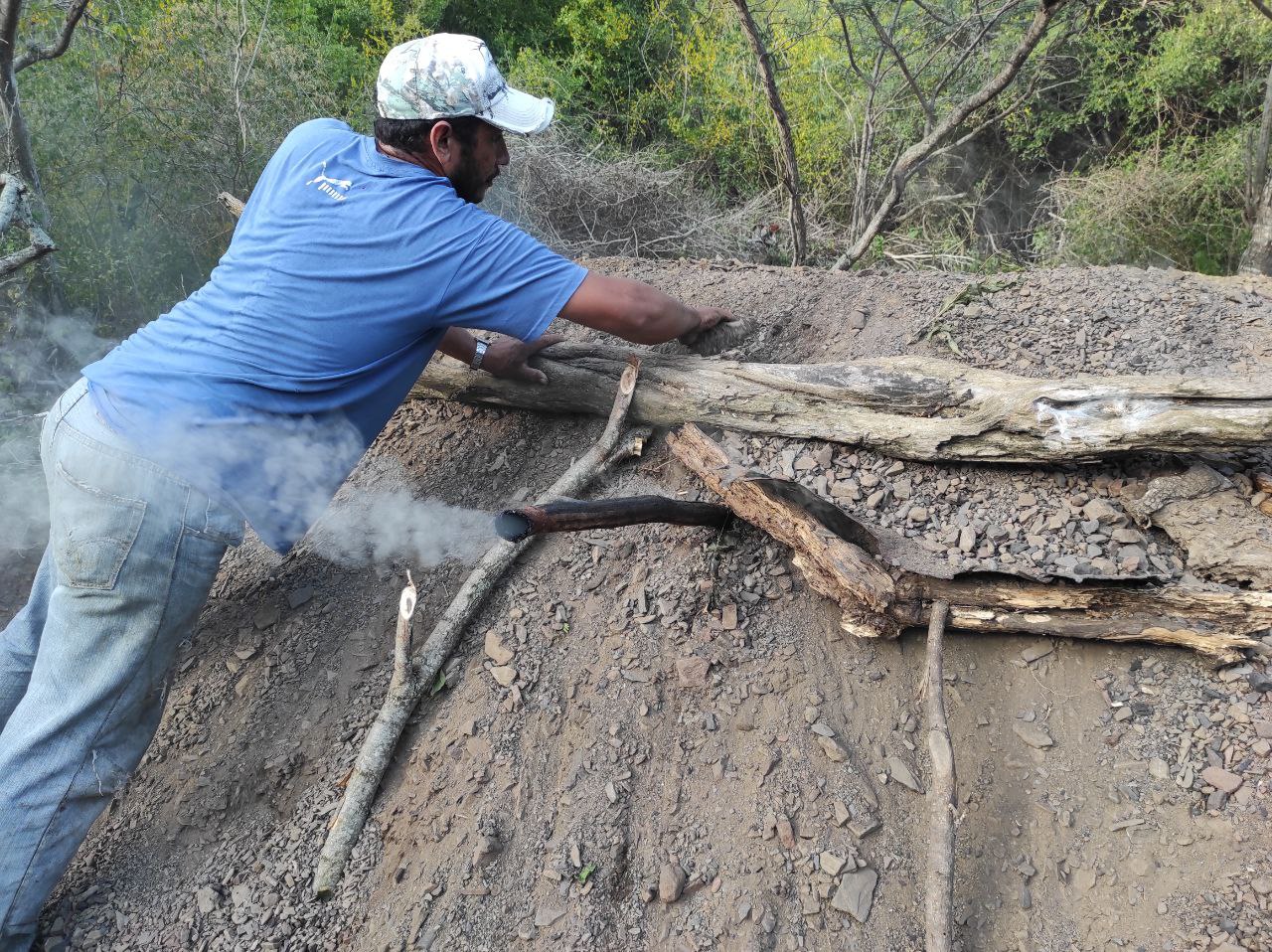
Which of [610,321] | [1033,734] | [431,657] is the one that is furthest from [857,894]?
[610,321]

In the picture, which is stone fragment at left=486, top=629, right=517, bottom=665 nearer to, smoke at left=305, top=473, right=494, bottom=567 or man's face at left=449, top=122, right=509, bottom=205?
smoke at left=305, top=473, right=494, bottom=567

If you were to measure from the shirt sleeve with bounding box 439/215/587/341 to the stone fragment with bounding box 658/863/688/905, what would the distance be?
1.39 meters

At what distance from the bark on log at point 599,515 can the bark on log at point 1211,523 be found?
45.9 inches

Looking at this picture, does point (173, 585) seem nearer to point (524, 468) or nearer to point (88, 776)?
point (88, 776)

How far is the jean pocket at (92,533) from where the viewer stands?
6.59ft

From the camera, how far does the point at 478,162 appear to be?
2369 mm

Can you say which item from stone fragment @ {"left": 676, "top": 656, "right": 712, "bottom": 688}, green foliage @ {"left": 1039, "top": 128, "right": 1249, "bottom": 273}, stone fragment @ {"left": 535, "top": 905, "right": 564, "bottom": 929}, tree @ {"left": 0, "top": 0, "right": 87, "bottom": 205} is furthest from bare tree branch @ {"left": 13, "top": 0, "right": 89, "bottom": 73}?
green foliage @ {"left": 1039, "top": 128, "right": 1249, "bottom": 273}

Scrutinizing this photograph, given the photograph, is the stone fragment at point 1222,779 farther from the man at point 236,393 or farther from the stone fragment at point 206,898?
the stone fragment at point 206,898

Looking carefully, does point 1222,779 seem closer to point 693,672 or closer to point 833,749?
point 833,749

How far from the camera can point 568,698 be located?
2307 millimetres

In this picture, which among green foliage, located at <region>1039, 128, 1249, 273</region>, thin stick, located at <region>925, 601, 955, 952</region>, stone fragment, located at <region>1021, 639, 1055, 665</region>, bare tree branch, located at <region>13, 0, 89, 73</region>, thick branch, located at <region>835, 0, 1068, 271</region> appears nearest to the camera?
thin stick, located at <region>925, 601, 955, 952</region>

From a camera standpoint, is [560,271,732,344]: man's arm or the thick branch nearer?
[560,271,732,344]: man's arm

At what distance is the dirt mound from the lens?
1.89 metres

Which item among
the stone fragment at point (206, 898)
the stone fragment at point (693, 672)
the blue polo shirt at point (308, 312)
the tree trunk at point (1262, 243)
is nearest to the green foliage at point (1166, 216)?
the tree trunk at point (1262, 243)
